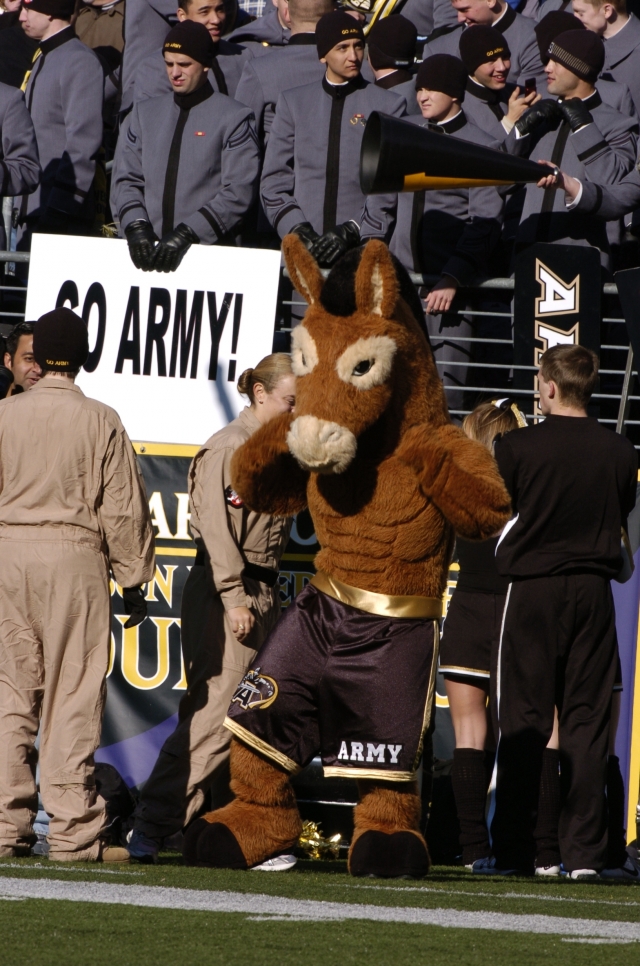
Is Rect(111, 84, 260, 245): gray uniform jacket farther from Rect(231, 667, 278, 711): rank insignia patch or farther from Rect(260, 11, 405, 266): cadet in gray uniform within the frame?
Rect(231, 667, 278, 711): rank insignia patch

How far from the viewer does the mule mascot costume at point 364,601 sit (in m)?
4.12

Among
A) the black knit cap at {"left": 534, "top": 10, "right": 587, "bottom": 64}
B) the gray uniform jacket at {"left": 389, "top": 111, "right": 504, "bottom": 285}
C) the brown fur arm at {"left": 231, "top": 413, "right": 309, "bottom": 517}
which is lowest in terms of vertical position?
the brown fur arm at {"left": 231, "top": 413, "right": 309, "bottom": 517}

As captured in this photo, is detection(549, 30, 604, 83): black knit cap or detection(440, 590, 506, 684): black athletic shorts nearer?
detection(440, 590, 506, 684): black athletic shorts

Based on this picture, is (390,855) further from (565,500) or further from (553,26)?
(553,26)

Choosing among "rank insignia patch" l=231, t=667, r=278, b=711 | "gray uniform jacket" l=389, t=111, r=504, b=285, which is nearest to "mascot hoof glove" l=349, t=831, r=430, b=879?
"rank insignia patch" l=231, t=667, r=278, b=711

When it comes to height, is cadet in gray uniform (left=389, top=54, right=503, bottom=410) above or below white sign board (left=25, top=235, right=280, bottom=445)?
above

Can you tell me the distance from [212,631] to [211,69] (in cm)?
407

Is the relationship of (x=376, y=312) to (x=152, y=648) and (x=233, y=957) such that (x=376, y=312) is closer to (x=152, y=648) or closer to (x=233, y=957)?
(x=233, y=957)

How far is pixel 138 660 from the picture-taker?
637cm

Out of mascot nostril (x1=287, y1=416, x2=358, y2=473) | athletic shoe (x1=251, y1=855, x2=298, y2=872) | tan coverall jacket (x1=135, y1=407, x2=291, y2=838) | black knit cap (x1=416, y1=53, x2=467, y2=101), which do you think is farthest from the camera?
black knit cap (x1=416, y1=53, x2=467, y2=101)

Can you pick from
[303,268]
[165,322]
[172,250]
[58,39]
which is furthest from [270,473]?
[58,39]

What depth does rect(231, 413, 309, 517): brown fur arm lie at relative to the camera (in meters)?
4.42

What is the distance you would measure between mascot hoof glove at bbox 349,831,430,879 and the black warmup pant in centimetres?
88

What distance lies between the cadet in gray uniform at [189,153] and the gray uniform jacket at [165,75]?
651mm
